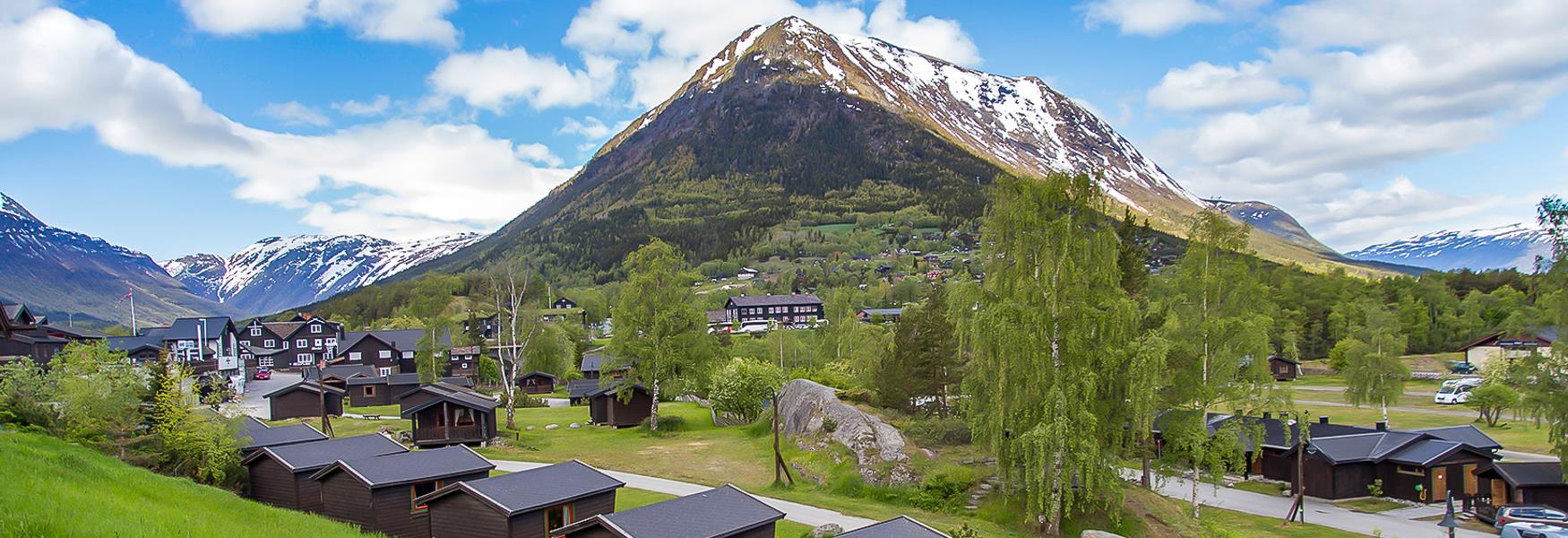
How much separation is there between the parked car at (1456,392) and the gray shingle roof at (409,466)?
7711 cm

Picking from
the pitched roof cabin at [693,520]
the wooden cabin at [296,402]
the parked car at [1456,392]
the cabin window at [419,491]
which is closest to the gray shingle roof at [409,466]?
the cabin window at [419,491]

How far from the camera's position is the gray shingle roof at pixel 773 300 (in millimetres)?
148250

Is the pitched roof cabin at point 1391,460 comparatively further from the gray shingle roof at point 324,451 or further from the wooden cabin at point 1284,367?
the wooden cabin at point 1284,367

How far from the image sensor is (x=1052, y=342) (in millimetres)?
Answer: 27922

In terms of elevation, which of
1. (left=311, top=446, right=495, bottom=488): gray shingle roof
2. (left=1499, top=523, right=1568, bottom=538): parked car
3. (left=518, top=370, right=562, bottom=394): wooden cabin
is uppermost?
(left=311, top=446, right=495, bottom=488): gray shingle roof

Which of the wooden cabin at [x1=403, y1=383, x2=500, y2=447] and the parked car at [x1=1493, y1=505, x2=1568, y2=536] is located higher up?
the wooden cabin at [x1=403, y1=383, x2=500, y2=447]

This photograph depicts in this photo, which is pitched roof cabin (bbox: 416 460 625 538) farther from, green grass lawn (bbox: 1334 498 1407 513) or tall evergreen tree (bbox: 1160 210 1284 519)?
green grass lawn (bbox: 1334 498 1407 513)

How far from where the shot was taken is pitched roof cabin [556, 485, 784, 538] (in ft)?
67.9

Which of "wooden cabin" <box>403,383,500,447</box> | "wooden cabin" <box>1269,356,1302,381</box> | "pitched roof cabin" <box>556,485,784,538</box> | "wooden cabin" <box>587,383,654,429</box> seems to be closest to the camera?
"pitched roof cabin" <box>556,485,784,538</box>

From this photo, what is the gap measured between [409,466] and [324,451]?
5.27 metres

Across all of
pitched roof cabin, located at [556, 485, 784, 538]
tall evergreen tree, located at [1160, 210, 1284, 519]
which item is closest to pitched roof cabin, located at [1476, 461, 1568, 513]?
tall evergreen tree, located at [1160, 210, 1284, 519]

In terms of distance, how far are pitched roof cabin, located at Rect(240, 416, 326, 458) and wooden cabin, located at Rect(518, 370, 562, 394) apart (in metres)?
42.6

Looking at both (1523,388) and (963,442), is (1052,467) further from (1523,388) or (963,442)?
(1523,388)

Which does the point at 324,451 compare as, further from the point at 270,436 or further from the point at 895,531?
the point at 895,531
